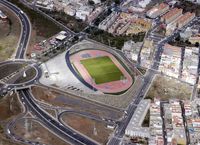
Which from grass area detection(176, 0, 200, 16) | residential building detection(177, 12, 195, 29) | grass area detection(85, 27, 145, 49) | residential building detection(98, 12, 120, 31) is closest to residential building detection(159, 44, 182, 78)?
grass area detection(85, 27, 145, 49)

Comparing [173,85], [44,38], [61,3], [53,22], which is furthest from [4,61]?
[173,85]

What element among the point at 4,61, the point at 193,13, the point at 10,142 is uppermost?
the point at 193,13

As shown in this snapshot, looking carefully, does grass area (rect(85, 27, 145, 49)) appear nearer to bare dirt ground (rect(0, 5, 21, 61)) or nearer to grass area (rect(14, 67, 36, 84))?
bare dirt ground (rect(0, 5, 21, 61))

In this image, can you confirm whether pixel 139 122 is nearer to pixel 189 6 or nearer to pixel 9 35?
pixel 9 35

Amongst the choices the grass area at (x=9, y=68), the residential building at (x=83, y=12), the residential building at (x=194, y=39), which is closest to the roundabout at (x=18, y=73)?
the grass area at (x=9, y=68)

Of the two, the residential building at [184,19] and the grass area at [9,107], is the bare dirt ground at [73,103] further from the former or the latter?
the residential building at [184,19]

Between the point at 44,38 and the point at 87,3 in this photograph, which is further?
the point at 87,3

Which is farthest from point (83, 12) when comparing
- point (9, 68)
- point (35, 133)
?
point (35, 133)

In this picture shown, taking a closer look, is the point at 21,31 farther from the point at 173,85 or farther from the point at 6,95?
the point at 173,85
